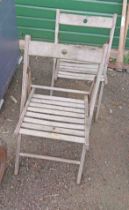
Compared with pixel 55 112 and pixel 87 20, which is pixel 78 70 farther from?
pixel 55 112

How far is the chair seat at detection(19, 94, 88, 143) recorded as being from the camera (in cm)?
238

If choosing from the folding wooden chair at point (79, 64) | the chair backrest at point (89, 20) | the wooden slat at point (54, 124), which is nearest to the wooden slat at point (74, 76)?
the folding wooden chair at point (79, 64)

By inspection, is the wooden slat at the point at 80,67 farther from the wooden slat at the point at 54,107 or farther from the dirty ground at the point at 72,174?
the wooden slat at the point at 54,107

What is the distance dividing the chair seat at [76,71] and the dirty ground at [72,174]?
1.71 ft

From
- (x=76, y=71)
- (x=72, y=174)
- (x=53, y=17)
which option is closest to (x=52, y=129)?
(x=72, y=174)

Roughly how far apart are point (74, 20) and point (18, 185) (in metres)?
1.75

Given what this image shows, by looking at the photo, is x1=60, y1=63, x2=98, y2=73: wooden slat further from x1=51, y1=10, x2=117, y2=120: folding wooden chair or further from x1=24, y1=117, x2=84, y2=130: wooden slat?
x1=24, y1=117, x2=84, y2=130: wooden slat

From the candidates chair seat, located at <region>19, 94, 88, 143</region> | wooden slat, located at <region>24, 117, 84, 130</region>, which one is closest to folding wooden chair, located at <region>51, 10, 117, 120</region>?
chair seat, located at <region>19, 94, 88, 143</region>

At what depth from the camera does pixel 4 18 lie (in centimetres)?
310

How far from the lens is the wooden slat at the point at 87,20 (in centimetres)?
312

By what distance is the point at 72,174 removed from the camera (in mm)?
2781

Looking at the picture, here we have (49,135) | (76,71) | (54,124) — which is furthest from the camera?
(76,71)

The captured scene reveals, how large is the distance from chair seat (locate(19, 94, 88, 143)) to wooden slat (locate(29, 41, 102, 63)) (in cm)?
47

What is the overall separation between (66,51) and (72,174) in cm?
113
